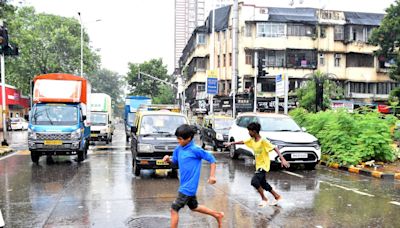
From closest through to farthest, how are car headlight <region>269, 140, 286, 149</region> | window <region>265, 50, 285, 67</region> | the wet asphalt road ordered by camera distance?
the wet asphalt road < car headlight <region>269, 140, 286, 149</region> < window <region>265, 50, 285, 67</region>

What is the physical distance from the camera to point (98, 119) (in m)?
25.8

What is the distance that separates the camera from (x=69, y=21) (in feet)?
184

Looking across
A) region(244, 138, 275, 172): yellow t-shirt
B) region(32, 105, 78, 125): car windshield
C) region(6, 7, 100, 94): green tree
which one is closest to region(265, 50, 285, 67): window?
region(6, 7, 100, 94): green tree

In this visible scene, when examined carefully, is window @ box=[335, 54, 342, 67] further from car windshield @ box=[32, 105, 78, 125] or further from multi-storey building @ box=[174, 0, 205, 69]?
multi-storey building @ box=[174, 0, 205, 69]

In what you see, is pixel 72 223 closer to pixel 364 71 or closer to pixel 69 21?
pixel 364 71

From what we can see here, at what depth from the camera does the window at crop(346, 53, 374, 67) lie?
44406mm

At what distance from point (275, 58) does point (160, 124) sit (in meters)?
32.3

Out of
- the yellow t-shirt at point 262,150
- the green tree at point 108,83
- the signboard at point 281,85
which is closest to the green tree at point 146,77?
the green tree at point 108,83

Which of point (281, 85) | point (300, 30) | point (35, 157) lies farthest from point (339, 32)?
point (35, 157)

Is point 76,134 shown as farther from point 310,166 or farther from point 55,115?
point 310,166

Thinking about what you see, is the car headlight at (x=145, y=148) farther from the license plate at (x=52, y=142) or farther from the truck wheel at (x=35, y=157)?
the truck wheel at (x=35, y=157)

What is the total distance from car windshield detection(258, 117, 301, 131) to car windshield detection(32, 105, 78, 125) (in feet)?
22.1

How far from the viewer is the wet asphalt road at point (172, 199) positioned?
683cm

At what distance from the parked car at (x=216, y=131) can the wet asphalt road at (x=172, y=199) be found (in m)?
6.21
